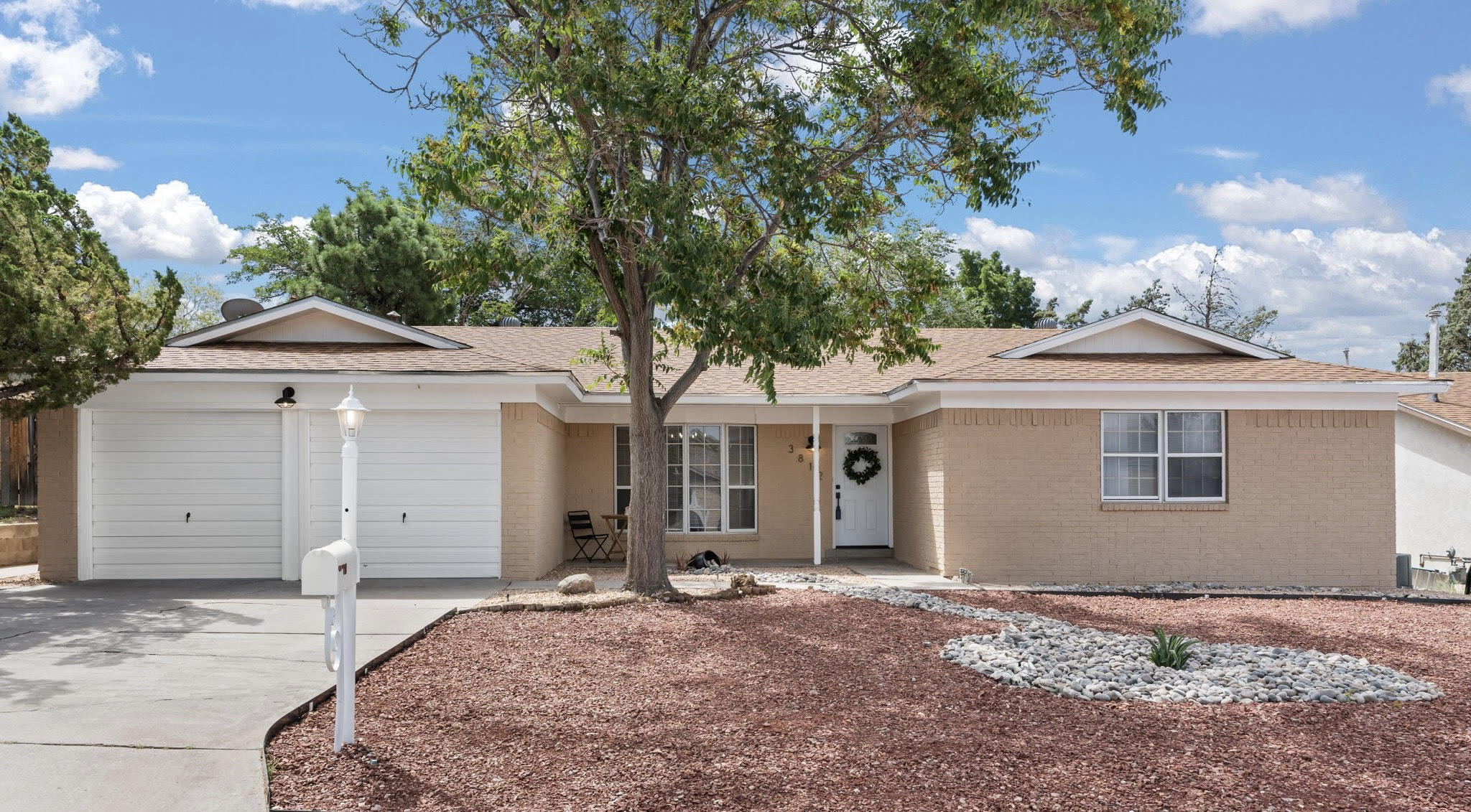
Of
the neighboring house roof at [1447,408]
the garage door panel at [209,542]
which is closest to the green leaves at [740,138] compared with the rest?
the garage door panel at [209,542]

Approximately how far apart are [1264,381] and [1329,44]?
26.9ft

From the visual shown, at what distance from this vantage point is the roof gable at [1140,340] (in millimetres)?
14547

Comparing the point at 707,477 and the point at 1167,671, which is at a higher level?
the point at 707,477

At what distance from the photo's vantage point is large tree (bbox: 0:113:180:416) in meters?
10.6

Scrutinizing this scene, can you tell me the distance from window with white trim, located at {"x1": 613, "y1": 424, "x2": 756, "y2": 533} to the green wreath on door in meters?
1.56

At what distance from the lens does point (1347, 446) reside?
1331cm

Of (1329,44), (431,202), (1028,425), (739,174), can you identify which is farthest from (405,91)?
(1329,44)

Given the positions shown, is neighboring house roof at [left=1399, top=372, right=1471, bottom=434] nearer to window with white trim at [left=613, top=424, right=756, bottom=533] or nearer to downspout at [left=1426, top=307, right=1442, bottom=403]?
downspout at [left=1426, top=307, right=1442, bottom=403]

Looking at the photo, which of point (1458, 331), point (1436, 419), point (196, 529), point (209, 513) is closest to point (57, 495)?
point (196, 529)

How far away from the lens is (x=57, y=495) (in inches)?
489

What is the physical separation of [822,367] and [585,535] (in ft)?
17.3

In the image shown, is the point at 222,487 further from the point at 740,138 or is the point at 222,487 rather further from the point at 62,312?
the point at 740,138

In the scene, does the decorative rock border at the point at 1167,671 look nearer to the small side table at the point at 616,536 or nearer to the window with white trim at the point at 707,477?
the window with white trim at the point at 707,477

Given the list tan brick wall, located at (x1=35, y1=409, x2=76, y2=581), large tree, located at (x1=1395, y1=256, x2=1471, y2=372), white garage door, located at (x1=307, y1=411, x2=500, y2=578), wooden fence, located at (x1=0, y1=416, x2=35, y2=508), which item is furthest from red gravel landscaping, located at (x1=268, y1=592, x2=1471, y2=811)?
large tree, located at (x1=1395, y1=256, x2=1471, y2=372)
